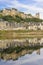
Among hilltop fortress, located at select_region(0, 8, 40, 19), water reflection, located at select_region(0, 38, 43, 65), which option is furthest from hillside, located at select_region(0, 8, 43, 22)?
water reflection, located at select_region(0, 38, 43, 65)

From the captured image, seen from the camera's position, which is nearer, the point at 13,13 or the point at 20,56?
the point at 20,56

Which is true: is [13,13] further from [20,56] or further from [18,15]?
[20,56]

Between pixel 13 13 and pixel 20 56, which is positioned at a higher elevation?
pixel 20 56

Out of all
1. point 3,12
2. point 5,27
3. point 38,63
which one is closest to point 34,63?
point 38,63

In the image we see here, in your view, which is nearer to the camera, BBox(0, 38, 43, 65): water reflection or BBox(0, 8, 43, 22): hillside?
BBox(0, 38, 43, 65): water reflection

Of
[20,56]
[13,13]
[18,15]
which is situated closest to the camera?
[20,56]

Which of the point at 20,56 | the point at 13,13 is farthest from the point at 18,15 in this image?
the point at 20,56

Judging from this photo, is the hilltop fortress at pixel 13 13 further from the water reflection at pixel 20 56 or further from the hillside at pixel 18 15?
the water reflection at pixel 20 56

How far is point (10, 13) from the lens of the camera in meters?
116

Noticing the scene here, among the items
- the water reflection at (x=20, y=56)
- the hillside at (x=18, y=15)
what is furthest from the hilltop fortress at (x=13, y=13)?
the water reflection at (x=20, y=56)

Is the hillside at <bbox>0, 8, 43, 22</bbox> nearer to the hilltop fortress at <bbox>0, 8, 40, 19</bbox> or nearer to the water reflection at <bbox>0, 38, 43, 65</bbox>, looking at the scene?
the hilltop fortress at <bbox>0, 8, 40, 19</bbox>

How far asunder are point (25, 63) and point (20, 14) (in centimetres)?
10670

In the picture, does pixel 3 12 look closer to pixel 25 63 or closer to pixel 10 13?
pixel 10 13

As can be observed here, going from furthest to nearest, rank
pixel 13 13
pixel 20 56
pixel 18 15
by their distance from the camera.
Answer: pixel 18 15 → pixel 13 13 → pixel 20 56
